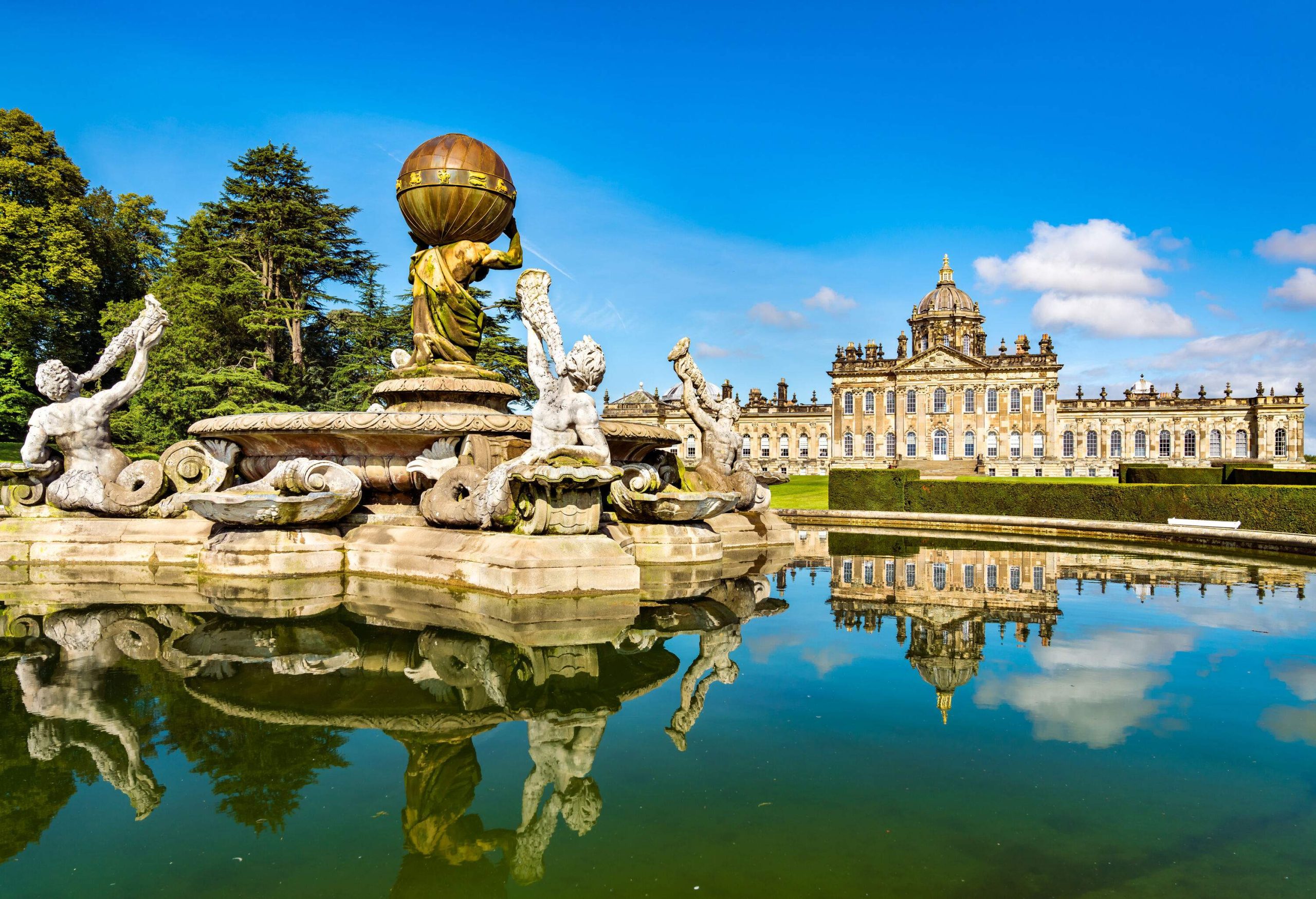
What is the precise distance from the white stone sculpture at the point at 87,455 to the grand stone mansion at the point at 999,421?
55.2m

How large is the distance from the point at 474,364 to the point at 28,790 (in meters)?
7.22

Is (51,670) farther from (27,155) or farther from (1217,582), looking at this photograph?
(27,155)

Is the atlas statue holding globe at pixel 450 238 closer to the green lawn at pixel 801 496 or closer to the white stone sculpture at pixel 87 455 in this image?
the white stone sculpture at pixel 87 455

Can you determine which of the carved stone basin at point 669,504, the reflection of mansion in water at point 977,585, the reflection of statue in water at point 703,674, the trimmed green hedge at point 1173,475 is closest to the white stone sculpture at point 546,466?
the carved stone basin at point 669,504

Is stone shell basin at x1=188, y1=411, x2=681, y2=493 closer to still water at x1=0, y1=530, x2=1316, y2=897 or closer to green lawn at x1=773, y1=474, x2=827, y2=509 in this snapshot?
still water at x1=0, y1=530, x2=1316, y2=897

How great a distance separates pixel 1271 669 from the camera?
17.1 feet

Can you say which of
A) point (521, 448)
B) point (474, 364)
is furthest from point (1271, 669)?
point (474, 364)

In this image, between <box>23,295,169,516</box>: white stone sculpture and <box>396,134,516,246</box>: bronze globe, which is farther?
<box>396,134,516,246</box>: bronze globe

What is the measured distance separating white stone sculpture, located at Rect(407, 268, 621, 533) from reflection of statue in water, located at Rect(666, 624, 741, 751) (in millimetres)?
1753

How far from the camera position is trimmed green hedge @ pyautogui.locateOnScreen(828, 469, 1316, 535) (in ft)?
47.8

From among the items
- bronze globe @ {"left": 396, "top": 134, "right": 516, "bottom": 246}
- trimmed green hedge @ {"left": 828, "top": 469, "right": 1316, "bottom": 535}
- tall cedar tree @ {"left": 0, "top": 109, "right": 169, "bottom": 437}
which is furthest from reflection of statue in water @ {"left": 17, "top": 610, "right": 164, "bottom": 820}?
tall cedar tree @ {"left": 0, "top": 109, "right": 169, "bottom": 437}

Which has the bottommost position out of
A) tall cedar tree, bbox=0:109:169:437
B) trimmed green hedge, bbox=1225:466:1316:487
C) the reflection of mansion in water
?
Answer: the reflection of mansion in water

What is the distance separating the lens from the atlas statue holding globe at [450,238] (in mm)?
9641

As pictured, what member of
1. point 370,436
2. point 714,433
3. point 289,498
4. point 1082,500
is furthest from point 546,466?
point 1082,500
